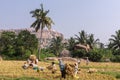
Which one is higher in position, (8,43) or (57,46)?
(57,46)

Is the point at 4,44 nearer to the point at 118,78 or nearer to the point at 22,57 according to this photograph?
the point at 22,57

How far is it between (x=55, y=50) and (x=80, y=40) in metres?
15.6

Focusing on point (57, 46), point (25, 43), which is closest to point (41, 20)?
point (25, 43)

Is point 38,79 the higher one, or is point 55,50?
point 55,50

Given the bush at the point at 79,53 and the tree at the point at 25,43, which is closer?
the tree at the point at 25,43

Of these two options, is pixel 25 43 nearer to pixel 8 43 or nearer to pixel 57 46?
pixel 8 43

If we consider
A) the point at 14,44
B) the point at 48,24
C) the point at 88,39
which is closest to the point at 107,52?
the point at 88,39

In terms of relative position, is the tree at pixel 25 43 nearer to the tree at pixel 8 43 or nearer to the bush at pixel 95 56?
the tree at pixel 8 43

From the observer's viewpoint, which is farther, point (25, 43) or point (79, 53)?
point (79, 53)

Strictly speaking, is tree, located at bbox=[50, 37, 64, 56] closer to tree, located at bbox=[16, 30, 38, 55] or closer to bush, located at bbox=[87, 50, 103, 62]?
tree, located at bbox=[16, 30, 38, 55]

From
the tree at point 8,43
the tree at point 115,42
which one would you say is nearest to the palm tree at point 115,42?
the tree at point 115,42

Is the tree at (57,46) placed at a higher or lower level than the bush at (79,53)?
higher

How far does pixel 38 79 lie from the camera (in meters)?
21.7

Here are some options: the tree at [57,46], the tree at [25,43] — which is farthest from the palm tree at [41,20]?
the tree at [57,46]
